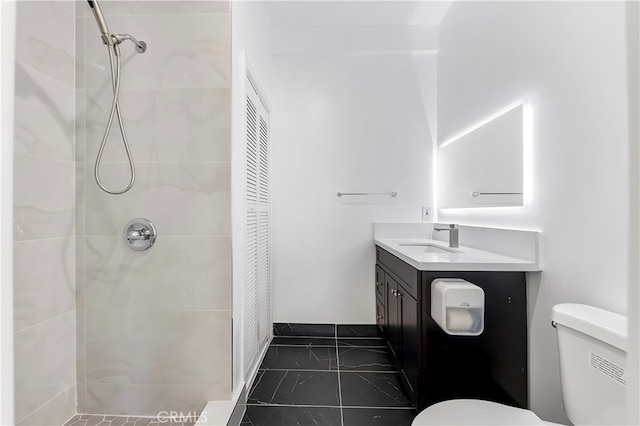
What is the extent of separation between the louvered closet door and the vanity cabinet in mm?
1006

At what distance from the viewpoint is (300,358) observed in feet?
8.25

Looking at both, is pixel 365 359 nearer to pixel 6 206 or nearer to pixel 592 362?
pixel 592 362

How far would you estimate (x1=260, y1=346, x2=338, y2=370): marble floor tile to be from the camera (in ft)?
7.80

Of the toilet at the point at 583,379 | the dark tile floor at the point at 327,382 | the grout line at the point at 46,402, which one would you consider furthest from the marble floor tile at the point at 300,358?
the toilet at the point at 583,379

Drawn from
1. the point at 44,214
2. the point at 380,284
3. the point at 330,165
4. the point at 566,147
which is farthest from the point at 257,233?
the point at 566,147

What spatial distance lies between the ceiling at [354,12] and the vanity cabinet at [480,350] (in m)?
2.18

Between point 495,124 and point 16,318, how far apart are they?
251cm

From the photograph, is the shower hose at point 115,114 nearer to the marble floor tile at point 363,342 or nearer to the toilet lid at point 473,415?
the toilet lid at point 473,415

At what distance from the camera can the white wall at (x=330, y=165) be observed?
2971 millimetres

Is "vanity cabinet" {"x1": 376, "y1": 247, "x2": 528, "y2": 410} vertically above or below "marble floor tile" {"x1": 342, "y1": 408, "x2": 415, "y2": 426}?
above

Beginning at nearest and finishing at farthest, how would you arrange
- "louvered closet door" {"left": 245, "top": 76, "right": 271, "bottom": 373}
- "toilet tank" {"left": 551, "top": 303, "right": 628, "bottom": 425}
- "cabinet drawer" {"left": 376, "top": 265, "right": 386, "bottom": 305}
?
1. "toilet tank" {"left": 551, "top": 303, "right": 628, "bottom": 425}
2. "louvered closet door" {"left": 245, "top": 76, "right": 271, "bottom": 373}
3. "cabinet drawer" {"left": 376, "top": 265, "right": 386, "bottom": 305}

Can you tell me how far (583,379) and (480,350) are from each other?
566 mm

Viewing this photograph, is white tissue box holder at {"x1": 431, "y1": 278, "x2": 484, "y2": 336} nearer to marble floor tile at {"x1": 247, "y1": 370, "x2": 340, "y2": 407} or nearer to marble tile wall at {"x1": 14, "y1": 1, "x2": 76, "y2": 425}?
marble floor tile at {"x1": 247, "y1": 370, "x2": 340, "y2": 407}

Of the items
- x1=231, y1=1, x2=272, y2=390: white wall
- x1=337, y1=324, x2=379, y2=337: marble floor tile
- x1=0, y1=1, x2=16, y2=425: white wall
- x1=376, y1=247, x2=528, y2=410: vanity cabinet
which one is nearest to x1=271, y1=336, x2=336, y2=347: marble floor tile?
x1=337, y1=324, x2=379, y2=337: marble floor tile
